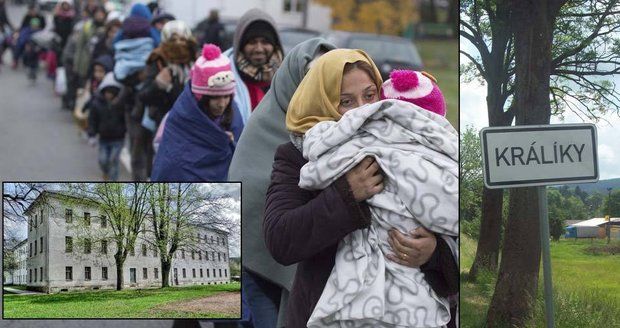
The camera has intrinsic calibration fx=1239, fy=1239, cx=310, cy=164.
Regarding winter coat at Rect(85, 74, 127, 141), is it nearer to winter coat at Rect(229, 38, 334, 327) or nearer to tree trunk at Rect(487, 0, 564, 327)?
winter coat at Rect(229, 38, 334, 327)

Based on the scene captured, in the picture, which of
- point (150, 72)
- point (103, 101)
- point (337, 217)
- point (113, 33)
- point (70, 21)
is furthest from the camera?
point (70, 21)

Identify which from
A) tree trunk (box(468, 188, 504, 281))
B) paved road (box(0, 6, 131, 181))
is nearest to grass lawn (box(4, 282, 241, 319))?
tree trunk (box(468, 188, 504, 281))

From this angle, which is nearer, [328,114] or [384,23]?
[328,114]

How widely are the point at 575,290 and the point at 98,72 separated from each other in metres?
11.9

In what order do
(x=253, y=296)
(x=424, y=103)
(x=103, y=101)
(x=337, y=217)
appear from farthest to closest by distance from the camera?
(x=103, y=101) < (x=253, y=296) < (x=424, y=103) < (x=337, y=217)

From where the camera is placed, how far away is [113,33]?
1727cm

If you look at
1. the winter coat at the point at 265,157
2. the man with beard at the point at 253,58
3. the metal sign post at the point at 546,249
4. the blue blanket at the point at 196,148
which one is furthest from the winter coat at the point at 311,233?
the man with beard at the point at 253,58

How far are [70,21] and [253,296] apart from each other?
73.9 feet

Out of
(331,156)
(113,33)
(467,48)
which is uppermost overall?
(113,33)

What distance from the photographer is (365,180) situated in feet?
11.9

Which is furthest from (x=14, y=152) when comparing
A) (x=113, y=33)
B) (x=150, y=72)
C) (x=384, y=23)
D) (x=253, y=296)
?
(x=384, y=23)

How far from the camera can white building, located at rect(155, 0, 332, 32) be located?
38.4m

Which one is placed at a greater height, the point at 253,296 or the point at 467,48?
the point at 467,48

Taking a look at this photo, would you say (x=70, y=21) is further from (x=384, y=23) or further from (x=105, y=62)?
(x=384, y=23)
